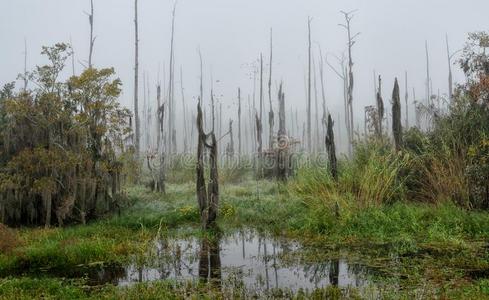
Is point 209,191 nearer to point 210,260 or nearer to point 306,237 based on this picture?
point 306,237

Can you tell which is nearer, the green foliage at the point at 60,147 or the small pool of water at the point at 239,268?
the small pool of water at the point at 239,268

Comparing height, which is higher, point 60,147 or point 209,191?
point 60,147

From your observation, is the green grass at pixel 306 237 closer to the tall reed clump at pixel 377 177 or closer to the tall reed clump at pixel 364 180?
the tall reed clump at pixel 364 180

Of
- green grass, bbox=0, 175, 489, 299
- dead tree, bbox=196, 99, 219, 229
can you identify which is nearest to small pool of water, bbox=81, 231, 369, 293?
green grass, bbox=0, 175, 489, 299

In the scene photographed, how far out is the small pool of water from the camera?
590 cm

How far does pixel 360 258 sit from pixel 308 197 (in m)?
4.06

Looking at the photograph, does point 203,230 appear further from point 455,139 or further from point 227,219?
point 455,139

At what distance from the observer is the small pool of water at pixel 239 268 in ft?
19.4

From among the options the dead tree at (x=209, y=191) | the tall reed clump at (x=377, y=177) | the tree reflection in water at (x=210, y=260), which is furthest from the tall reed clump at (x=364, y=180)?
the tree reflection in water at (x=210, y=260)

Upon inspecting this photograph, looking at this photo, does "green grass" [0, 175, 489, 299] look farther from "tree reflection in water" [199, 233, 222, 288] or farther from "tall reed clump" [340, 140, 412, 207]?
"tree reflection in water" [199, 233, 222, 288]

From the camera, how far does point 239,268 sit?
6789mm

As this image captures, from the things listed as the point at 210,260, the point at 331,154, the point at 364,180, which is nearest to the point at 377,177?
the point at 364,180

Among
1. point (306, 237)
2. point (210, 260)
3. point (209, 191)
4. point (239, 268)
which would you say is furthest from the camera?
point (209, 191)

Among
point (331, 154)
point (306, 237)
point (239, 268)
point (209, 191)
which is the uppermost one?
point (331, 154)
